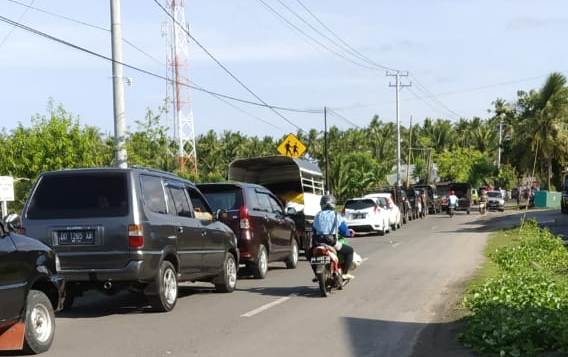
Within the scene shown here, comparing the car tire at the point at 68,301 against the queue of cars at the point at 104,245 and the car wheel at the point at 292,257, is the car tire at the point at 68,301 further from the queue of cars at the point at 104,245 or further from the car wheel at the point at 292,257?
the car wheel at the point at 292,257

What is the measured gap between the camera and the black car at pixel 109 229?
10758 millimetres

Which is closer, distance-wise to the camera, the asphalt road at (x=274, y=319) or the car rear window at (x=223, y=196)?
the asphalt road at (x=274, y=319)

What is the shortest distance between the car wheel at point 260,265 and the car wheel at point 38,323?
7.54m

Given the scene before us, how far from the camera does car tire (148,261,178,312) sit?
1117 centimetres

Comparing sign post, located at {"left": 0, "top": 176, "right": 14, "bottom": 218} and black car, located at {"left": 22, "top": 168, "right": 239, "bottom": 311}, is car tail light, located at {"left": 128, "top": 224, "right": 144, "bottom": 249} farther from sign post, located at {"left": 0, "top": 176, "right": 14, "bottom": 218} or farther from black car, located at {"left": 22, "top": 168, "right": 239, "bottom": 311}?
sign post, located at {"left": 0, "top": 176, "right": 14, "bottom": 218}

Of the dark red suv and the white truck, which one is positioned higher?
the white truck

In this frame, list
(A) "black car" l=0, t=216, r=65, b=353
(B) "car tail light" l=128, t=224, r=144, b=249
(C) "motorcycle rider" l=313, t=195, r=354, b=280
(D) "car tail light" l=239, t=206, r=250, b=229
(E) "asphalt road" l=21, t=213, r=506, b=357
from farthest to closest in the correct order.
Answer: (D) "car tail light" l=239, t=206, r=250, b=229 < (C) "motorcycle rider" l=313, t=195, r=354, b=280 < (B) "car tail light" l=128, t=224, r=144, b=249 < (E) "asphalt road" l=21, t=213, r=506, b=357 < (A) "black car" l=0, t=216, r=65, b=353

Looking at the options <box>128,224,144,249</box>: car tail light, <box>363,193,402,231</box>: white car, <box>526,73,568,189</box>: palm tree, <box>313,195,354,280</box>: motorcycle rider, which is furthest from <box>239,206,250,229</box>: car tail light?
<box>526,73,568,189</box>: palm tree

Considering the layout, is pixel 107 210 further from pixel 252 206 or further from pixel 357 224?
pixel 357 224

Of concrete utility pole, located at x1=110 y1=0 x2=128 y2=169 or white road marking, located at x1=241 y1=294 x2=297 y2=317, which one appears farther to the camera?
concrete utility pole, located at x1=110 y1=0 x2=128 y2=169

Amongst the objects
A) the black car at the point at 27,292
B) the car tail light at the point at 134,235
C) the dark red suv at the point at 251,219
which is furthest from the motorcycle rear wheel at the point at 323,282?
the black car at the point at 27,292

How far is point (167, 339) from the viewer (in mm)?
9391

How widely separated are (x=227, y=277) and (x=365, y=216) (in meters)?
19.6

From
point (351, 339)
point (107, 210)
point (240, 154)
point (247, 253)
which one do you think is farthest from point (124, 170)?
point (240, 154)
